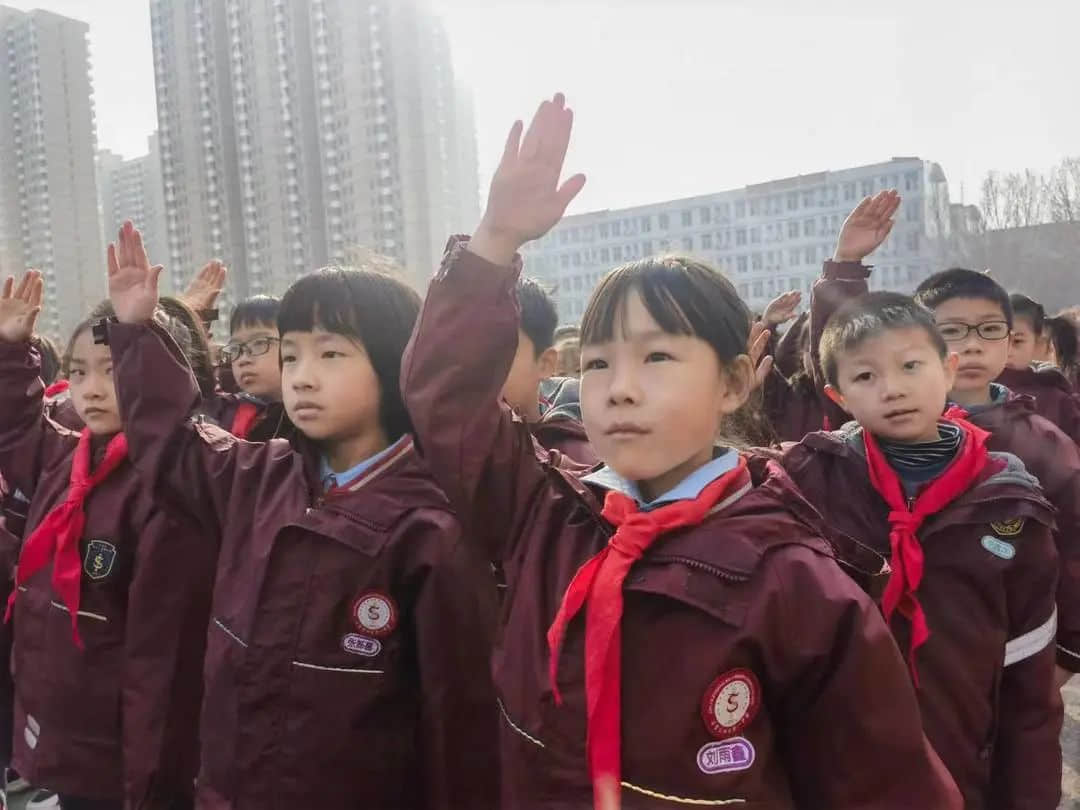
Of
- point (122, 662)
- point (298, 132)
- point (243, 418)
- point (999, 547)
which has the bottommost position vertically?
point (122, 662)

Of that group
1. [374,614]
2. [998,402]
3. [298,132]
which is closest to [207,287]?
[374,614]

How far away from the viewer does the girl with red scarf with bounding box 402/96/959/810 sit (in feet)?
3.31

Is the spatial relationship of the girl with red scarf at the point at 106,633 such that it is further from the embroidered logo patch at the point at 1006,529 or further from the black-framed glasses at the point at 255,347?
the embroidered logo patch at the point at 1006,529

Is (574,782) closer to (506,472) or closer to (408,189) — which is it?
(506,472)

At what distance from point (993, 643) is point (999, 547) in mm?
186

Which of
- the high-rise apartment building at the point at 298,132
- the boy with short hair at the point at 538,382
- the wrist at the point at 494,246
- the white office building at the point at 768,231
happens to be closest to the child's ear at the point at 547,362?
the boy with short hair at the point at 538,382

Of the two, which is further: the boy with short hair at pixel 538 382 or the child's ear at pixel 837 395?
the boy with short hair at pixel 538 382

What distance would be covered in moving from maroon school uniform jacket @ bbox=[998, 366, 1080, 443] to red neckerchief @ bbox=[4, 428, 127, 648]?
3046mm

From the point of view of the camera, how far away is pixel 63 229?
16391mm

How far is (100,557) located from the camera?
1.97 metres

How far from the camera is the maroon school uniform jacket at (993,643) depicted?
1.62 m

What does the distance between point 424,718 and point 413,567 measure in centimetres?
27

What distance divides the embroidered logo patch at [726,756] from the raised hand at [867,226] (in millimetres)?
1541

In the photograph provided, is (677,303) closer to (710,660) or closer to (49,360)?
(710,660)
